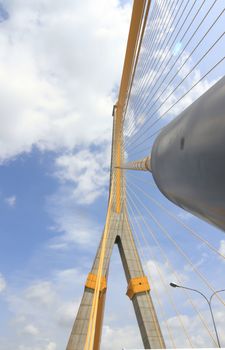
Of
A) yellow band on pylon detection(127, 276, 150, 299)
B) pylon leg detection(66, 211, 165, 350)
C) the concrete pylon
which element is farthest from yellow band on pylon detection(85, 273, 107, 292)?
yellow band on pylon detection(127, 276, 150, 299)

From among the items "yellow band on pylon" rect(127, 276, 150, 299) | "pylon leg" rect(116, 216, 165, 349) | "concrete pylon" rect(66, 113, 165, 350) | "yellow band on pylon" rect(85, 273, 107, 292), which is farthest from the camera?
"yellow band on pylon" rect(85, 273, 107, 292)

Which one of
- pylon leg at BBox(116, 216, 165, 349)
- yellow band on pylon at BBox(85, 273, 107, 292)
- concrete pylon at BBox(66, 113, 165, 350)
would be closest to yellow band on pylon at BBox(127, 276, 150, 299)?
concrete pylon at BBox(66, 113, 165, 350)

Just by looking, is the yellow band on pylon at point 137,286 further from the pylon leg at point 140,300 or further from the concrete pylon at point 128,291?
the pylon leg at point 140,300

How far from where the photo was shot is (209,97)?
Result: 3.94ft

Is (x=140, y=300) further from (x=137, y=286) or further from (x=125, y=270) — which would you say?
(x=125, y=270)

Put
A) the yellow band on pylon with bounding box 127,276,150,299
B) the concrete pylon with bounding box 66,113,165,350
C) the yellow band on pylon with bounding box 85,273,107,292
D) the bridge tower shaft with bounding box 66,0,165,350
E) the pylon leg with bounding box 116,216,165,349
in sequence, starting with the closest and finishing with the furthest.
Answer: the bridge tower shaft with bounding box 66,0,165,350 < the pylon leg with bounding box 116,216,165,349 < the concrete pylon with bounding box 66,113,165,350 < the yellow band on pylon with bounding box 127,276,150,299 < the yellow band on pylon with bounding box 85,273,107,292

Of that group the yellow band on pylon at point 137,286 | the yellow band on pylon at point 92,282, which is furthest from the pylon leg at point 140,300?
the yellow band on pylon at point 92,282

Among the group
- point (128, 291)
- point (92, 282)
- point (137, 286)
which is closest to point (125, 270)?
point (128, 291)

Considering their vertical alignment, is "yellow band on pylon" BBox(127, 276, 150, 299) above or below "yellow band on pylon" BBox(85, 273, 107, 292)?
below

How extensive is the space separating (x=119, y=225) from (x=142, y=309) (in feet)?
18.7

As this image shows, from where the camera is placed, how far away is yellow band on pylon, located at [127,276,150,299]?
1923 cm

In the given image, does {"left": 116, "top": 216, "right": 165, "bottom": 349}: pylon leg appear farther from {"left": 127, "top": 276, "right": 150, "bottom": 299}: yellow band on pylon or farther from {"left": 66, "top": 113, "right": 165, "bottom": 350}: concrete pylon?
{"left": 127, "top": 276, "right": 150, "bottom": 299}: yellow band on pylon

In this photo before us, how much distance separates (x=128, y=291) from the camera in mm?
19812

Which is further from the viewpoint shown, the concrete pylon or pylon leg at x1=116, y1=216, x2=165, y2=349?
the concrete pylon
